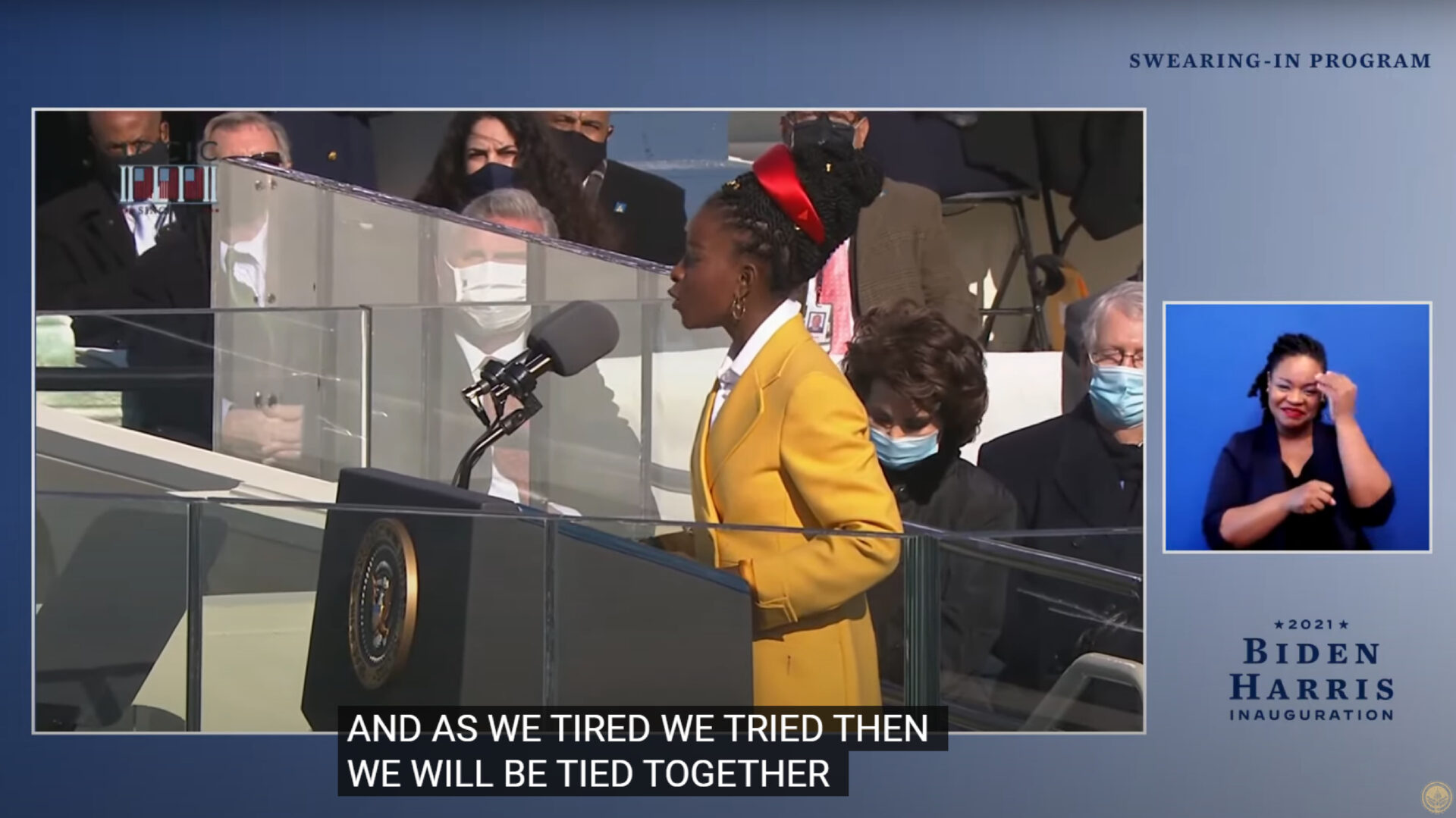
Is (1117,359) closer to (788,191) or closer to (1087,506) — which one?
(1087,506)

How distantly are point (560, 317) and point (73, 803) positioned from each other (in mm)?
1717

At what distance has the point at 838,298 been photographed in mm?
3527

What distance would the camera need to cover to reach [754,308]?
3.54 metres

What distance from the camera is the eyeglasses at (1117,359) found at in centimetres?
355

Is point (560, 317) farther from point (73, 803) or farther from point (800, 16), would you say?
point (73, 803)

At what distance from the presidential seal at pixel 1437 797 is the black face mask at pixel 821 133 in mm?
2144

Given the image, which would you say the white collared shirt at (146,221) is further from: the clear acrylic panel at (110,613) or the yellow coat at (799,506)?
the yellow coat at (799,506)

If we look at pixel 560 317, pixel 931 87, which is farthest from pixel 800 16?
pixel 560 317

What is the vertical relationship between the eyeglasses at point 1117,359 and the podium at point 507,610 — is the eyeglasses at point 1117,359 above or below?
above

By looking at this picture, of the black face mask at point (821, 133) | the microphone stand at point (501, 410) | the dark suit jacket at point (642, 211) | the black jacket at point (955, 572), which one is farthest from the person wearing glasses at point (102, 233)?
the black jacket at point (955, 572)

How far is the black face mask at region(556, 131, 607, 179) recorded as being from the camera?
3.54 metres

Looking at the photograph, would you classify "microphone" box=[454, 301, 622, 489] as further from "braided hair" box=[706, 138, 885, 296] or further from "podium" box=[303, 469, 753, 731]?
"braided hair" box=[706, 138, 885, 296]

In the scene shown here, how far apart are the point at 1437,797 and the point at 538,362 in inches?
97.2

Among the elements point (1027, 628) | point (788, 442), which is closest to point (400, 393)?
point (788, 442)
